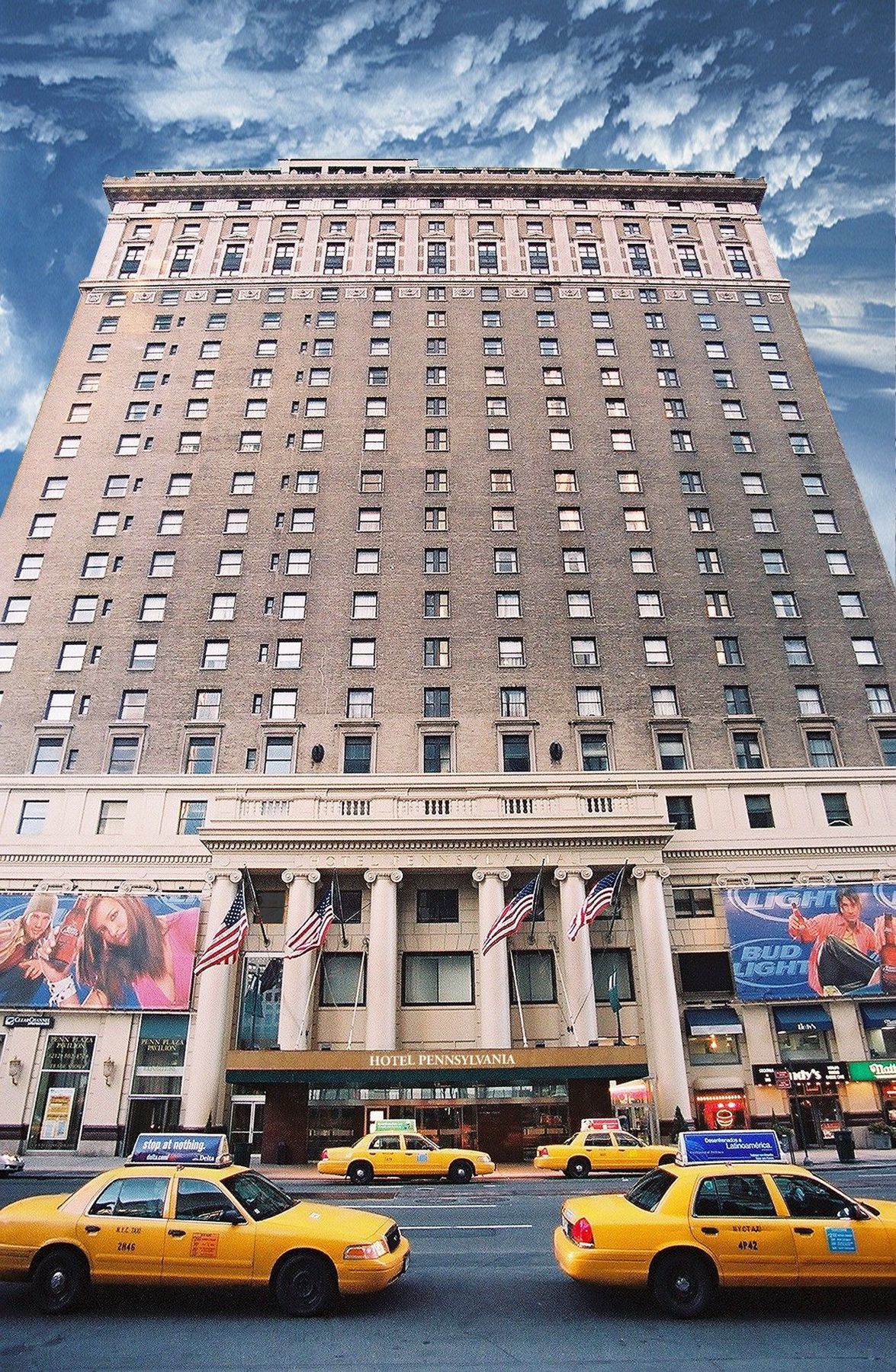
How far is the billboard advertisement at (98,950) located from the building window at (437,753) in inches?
477

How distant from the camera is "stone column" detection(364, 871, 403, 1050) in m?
31.6

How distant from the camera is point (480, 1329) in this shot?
912cm

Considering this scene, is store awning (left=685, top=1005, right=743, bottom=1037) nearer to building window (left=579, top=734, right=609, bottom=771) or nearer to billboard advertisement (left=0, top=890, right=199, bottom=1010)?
building window (left=579, top=734, right=609, bottom=771)

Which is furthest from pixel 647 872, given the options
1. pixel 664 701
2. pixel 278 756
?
pixel 278 756

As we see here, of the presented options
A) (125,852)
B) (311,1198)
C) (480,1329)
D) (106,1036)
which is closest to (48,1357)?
(480,1329)

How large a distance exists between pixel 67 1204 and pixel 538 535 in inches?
1584

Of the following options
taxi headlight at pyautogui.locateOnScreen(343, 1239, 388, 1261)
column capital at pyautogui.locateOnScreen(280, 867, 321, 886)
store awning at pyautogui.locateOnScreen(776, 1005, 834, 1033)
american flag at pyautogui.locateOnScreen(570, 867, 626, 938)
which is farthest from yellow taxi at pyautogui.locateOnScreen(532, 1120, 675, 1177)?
taxi headlight at pyautogui.locateOnScreen(343, 1239, 388, 1261)

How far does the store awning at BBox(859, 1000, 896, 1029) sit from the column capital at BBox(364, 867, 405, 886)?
20386 millimetres

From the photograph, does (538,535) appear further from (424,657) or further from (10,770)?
(10,770)

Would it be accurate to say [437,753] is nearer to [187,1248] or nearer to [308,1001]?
[308,1001]

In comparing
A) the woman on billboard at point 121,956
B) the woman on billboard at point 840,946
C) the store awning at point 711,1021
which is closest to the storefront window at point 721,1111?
the store awning at point 711,1021

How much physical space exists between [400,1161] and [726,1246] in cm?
1711

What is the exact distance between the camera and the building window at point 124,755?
39.9 metres

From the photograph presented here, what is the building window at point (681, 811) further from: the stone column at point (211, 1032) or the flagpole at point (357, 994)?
the stone column at point (211, 1032)
